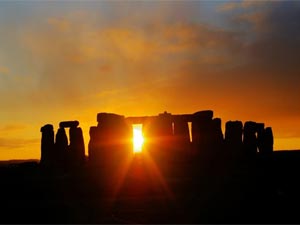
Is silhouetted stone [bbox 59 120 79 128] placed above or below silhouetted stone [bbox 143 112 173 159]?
above

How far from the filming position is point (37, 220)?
802 inches

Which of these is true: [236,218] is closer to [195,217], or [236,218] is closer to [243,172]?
[195,217]

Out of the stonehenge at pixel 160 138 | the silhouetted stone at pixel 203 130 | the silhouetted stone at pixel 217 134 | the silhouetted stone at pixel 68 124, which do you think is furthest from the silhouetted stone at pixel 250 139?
the silhouetted stone at pixel 68 124

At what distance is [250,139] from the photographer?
37875 millimetres

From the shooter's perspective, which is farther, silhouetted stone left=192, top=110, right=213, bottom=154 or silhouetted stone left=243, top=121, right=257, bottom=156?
silhouetted stone left=243, top=121, right=257, bottom=156

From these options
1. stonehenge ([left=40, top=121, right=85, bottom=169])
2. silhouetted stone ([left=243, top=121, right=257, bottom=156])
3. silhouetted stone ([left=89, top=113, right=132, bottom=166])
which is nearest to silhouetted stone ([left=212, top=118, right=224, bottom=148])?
silhouetted stone ([left=243, top=121, right=257, bottom=156])

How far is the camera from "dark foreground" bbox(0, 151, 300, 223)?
20.5 metres

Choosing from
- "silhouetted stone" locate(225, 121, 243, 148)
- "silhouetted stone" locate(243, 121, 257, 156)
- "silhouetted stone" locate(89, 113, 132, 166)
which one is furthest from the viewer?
"silhouetted stone" locate(243, 121, 257, 156)

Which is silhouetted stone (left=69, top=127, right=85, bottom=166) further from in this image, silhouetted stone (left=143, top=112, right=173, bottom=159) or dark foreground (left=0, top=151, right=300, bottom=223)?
silhouetted stone (left=143, top=112, right=173, bottom=159)

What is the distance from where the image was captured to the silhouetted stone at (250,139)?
37.8 meters

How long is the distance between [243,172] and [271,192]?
6.68 meters

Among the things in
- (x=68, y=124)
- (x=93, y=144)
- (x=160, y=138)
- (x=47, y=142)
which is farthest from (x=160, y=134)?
(x=47, y=142)

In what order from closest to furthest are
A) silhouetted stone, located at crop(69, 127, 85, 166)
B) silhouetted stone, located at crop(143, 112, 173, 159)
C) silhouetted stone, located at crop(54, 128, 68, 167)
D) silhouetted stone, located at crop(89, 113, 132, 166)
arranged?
silhouetted stone, located at crop(89, 113, 132, 166)
silhouetted stone, located at crop(143, 112, 173, 159)
silhouetted stone, located at crop(54, 128, 68, 167)
silhouetted stone, located at crop(69, 127, 85, 166)

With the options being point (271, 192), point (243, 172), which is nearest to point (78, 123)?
point (243, 172)
